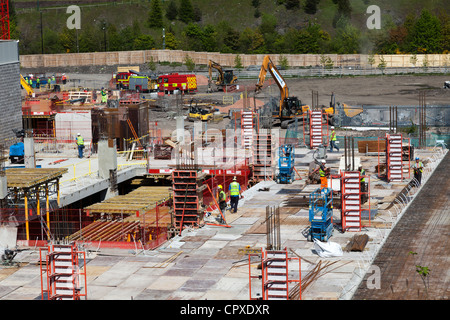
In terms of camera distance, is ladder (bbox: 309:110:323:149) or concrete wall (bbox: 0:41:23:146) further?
ladder (bbox: 309:110:323:149)

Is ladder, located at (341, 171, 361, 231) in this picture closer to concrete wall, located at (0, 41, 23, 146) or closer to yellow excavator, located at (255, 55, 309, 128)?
concrete wall, located at (0, 41, 23, 146)

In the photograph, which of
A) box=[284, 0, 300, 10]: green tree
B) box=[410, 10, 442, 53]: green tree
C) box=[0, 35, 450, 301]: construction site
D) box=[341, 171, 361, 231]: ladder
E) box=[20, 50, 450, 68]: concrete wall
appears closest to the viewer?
box=[0, 35, 450, 301]: construction site

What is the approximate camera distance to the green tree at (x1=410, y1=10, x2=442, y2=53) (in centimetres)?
11581

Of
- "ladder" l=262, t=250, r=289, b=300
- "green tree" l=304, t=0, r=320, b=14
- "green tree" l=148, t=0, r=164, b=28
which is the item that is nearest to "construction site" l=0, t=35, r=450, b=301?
"ladder" l=262, t=250, r=289, b=300

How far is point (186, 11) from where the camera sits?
14500 cm

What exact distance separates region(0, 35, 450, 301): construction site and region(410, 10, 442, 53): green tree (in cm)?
5674

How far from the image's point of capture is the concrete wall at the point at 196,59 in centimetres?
10888

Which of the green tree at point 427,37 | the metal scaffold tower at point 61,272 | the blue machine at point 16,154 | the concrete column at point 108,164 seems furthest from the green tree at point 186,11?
the metal scaffold tower at point 61,272

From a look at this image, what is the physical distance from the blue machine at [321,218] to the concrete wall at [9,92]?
2607 cm

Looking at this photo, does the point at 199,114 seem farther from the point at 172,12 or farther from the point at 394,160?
the point at 172,12

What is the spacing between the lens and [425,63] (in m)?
107

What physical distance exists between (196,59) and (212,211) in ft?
272

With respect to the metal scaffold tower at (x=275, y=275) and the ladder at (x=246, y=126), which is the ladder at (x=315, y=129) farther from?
the metal scaffold tower at (x=275, y=275)
